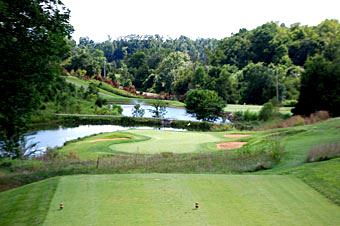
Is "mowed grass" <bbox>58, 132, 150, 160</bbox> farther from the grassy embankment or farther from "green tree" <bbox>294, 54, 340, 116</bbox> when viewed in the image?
the grassy embankment

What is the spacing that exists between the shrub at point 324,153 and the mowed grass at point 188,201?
287cm

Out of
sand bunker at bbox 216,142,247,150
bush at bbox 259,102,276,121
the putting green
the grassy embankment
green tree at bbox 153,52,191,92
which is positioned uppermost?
green tree at bbox 153,52,191,92

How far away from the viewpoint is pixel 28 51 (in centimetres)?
1645

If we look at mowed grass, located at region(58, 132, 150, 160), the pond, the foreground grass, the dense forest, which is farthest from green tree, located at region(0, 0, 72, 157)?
the dense forest

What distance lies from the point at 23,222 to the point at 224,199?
3.96 metres

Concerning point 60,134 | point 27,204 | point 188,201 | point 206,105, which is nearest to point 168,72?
point 206,105

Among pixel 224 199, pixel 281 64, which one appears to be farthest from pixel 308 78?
pixel 281 64

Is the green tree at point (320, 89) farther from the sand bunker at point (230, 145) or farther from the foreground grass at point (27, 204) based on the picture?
the foreground grass at point (27, 204)

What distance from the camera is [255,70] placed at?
75438 millimetres

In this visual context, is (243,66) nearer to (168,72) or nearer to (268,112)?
(168,72)

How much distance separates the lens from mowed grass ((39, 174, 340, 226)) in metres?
8.84

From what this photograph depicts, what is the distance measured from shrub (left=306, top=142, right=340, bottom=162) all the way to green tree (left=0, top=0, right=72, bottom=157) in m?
8.99

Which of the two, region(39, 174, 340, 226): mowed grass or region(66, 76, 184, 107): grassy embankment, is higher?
region(66, 76, 184, 107): grassy embankment

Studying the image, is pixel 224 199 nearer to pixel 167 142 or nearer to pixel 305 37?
pixel 167 142
